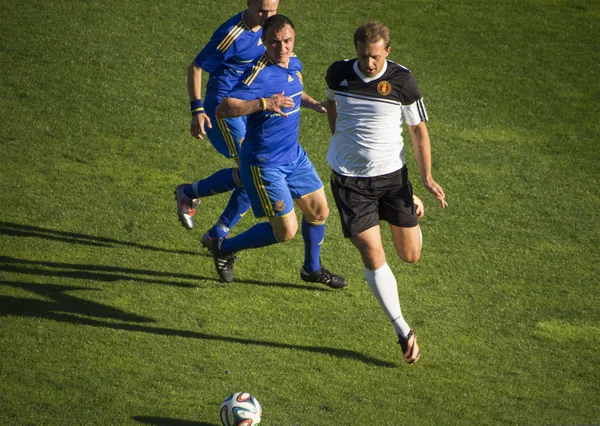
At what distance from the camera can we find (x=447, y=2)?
13.8m

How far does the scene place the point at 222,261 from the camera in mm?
7738

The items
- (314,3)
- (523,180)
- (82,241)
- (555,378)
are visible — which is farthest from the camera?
(314,3)

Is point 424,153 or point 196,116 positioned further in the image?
point 196,116

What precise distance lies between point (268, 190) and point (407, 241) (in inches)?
45.6

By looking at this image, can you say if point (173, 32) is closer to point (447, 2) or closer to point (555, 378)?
point (447, 2)

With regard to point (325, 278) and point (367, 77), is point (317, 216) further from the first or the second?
point (367, 77)

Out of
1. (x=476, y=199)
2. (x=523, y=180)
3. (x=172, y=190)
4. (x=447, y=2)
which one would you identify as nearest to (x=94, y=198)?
(x=172, y=190)

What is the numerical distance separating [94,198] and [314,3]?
575 centimetres

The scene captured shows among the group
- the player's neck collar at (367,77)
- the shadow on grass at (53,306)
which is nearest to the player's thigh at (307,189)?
the player's neck collar at (367,77)

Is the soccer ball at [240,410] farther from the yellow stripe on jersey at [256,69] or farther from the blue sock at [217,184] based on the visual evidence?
the blue sock at [217,184]

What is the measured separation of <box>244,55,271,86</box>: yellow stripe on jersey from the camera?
682cm

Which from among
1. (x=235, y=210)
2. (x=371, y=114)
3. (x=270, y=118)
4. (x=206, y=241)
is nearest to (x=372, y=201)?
(x=371, y=114)

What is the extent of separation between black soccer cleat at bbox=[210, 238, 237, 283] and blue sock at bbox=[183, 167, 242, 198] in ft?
1.82

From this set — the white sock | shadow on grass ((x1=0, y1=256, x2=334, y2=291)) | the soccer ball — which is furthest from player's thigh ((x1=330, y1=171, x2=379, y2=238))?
the soccer ball
